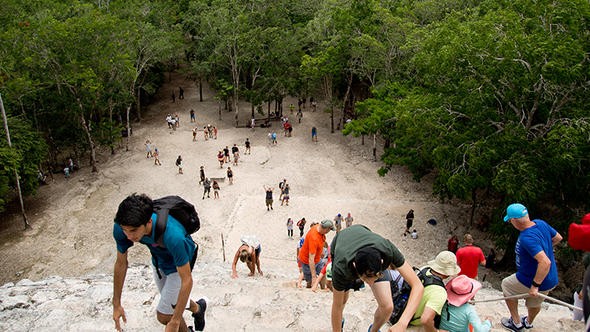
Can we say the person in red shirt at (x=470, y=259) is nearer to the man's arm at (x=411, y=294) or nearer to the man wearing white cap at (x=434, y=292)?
the man wearing white cap at (x=434, y=292)

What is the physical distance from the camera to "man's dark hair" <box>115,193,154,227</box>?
4.04 meters

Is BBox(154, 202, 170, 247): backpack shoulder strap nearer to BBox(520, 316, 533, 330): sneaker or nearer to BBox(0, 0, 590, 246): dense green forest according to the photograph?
BBox(520, 316, 533, 330): sneaker

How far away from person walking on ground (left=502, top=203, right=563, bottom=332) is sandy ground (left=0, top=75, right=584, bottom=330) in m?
6.45

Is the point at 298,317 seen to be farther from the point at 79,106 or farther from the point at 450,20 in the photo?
the point at 79,106

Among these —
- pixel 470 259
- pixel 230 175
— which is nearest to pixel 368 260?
pixel 470 259

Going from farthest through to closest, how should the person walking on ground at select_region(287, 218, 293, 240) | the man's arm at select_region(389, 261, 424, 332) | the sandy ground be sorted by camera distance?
the sandy ground, the person walking on ground at select_region(287, 218, 293, 240), the man's arm at select_region(389, 261, 424, 332)

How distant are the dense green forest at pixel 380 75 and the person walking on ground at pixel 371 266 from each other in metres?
11.5

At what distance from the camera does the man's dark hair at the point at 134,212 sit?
4.04 m

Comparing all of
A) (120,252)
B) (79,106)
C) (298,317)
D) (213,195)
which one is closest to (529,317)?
(298,317)

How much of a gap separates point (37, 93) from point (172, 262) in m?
24.6

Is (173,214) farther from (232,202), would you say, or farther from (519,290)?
(232,202)

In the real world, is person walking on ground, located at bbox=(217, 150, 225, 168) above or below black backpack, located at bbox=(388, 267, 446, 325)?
below

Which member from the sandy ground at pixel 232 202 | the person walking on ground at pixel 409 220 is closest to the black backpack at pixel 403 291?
the sandy ground at pixel 232 202

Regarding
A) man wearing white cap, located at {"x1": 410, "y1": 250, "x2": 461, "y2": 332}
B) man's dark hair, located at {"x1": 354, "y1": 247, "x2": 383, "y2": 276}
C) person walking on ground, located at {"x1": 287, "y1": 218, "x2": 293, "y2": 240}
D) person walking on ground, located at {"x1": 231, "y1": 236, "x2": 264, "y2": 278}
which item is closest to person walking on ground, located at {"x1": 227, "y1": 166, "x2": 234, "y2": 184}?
person walking on ground, located at {"x1": 287, "y1": 218, "x2": 293, "y2": 240}
